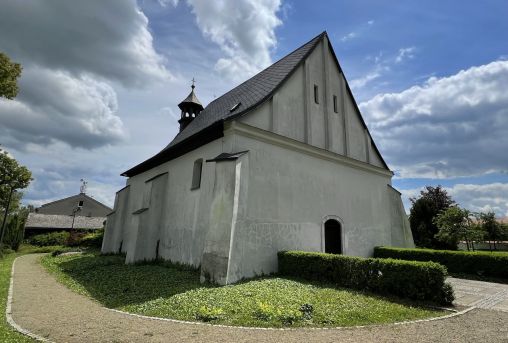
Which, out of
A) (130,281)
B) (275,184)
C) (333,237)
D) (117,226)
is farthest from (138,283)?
(117,226)

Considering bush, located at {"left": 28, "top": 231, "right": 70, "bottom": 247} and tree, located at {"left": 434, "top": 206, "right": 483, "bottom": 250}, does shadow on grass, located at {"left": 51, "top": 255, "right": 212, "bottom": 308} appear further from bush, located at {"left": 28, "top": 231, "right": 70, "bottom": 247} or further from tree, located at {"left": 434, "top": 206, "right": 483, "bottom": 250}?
bush, located at {"left": 28, "top": 231, "right": 70, "bottom": 247}

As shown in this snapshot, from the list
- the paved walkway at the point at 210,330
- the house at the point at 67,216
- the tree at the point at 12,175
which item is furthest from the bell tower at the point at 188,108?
the house at the point at 67,216

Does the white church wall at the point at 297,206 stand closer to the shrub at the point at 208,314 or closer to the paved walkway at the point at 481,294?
the shrub at the point at 208,314

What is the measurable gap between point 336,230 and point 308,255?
4980 mm

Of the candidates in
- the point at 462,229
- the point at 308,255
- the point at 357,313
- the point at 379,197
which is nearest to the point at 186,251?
the point at 308,255

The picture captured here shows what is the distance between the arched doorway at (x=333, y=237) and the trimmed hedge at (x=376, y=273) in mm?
3960

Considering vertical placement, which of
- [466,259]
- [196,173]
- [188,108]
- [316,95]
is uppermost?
[188,108]

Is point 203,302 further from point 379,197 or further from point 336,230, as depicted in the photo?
point 379,197

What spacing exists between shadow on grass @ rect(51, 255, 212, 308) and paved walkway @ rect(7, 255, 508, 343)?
4.79 ft

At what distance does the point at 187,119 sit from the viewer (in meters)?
26.6

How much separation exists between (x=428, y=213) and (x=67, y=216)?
49.8 metres

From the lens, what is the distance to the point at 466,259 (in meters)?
14.3

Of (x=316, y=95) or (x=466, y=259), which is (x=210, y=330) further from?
(x=466, y=259)

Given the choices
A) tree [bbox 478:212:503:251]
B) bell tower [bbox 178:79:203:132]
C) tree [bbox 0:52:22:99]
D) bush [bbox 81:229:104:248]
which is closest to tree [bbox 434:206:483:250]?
tree [bbox 478:212:503:251]
